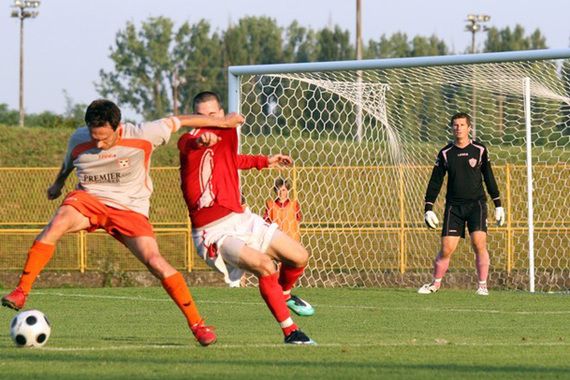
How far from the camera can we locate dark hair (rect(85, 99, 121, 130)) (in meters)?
8.98

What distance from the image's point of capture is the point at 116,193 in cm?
930

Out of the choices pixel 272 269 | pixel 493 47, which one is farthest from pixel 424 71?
pixel 493 47

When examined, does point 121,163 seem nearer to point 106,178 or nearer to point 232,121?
point 106,178

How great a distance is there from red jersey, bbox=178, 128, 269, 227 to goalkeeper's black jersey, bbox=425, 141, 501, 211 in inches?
271

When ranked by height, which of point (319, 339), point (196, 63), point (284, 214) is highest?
point (196, 63)

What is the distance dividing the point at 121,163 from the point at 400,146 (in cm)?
1039

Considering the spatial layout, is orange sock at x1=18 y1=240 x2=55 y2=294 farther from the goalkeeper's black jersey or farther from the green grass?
the goalkeeper's black jersey

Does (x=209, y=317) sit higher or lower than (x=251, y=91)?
lower

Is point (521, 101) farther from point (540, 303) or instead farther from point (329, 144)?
point (540, 303)

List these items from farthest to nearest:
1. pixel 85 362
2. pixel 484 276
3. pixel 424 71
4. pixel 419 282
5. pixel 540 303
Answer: pixel 419 282, pixel 424 71, pixel 484 276, pixel 540 303, pixel 85 362

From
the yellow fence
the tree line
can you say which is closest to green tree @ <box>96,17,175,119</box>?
the tree line

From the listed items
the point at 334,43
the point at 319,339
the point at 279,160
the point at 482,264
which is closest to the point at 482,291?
the point at 482,264

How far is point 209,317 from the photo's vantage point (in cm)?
1279

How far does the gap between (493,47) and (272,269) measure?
84.8m
